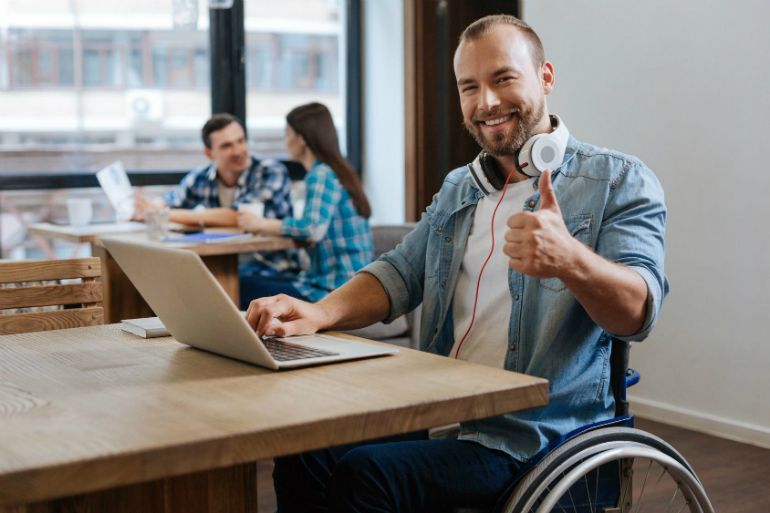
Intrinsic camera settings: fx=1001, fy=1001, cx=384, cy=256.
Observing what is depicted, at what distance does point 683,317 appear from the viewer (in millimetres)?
3664

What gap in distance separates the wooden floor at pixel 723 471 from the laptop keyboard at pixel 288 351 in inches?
53.0

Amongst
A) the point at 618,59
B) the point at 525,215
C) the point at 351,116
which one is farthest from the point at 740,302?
the point at 351,116

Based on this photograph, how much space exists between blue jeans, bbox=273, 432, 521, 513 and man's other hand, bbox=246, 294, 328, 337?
Result: 238 millimetres

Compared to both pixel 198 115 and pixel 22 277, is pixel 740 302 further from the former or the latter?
pixel 198 115

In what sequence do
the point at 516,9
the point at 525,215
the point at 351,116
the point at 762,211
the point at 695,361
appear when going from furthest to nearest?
the point at 351,116 → the point at 516,9 → the point at 695,361 → the point at 762,211 → the point at 525,215

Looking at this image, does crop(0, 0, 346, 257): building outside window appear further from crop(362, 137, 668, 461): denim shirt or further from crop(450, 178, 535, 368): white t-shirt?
crop(362, 137, 668, 461): denim shirt

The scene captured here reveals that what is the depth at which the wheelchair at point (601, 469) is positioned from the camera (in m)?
1.41

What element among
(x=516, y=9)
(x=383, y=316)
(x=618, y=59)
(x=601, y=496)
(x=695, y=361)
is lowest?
(x=695, y=361)

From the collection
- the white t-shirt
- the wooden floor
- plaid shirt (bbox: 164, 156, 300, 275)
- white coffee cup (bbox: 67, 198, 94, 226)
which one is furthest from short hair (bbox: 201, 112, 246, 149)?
the white t-shirt

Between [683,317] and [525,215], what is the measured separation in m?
2.48

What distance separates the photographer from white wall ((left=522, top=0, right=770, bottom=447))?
3373 mm

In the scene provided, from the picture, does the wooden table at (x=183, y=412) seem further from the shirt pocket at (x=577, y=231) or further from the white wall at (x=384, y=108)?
the white wall at (x=384, y=108)

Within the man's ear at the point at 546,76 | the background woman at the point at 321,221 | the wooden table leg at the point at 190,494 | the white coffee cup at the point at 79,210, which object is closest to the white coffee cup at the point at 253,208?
the background woman at the point at 321,221

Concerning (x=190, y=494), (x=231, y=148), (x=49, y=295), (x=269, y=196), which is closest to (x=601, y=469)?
(x=190, y=494)
